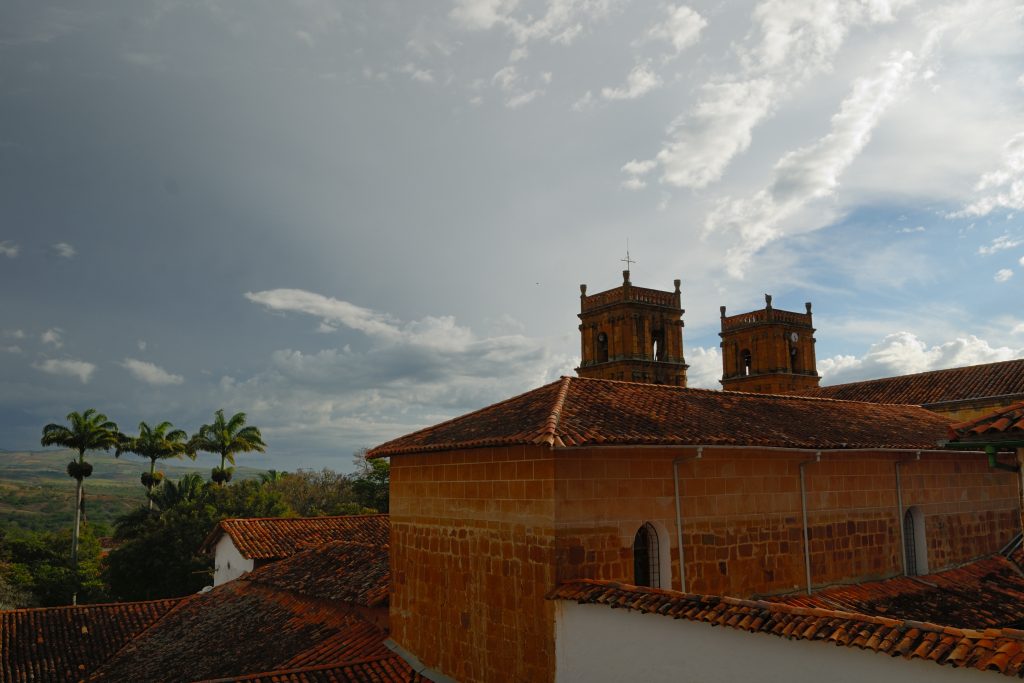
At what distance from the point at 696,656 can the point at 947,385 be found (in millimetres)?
26703

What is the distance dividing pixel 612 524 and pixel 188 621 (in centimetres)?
1668

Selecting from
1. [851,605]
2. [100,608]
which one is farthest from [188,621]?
[851,605]

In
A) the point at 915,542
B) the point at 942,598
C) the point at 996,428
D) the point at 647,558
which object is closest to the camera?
the point at 996,428

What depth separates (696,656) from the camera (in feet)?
29.1

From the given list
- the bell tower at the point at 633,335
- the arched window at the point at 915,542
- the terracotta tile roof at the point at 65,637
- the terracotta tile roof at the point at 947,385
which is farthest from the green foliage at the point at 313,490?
the arched window at the point at 915,542

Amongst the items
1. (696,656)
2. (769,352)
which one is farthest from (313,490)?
(696,656)

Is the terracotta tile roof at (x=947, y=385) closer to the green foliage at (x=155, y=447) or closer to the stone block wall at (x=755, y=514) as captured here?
the stone block wall at (x=755, y=514)

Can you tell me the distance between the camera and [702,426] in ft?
43.4

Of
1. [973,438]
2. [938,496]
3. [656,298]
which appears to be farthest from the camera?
[656,298]

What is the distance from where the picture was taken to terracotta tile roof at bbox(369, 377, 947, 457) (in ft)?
38.6

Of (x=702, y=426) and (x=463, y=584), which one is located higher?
(x=702, y=426)

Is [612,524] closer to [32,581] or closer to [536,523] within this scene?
[536,523]

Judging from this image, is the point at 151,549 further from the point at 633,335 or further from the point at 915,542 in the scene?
the point at 915,542

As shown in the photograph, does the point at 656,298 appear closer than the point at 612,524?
No
